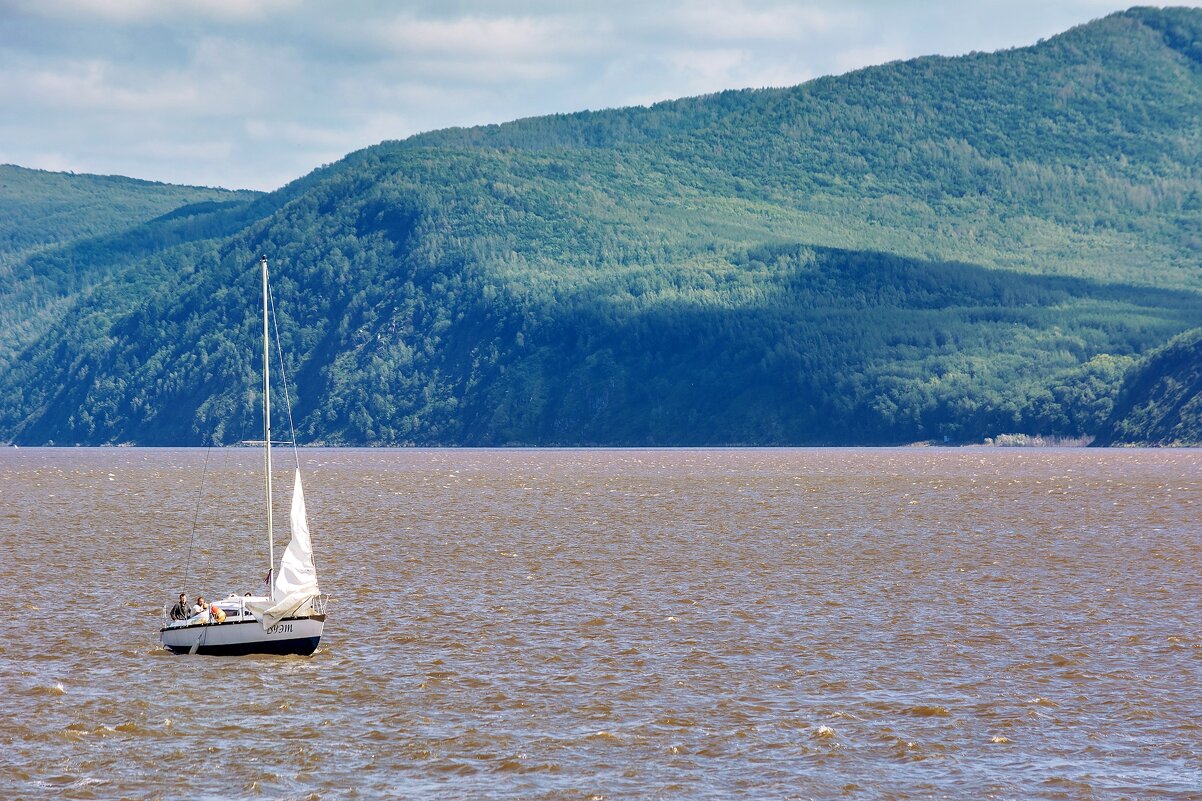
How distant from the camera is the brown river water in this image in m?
35.8

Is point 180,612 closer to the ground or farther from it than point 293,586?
closer to the ground

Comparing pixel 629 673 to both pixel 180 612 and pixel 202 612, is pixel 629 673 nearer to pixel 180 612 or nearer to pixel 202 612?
pixel 202 612

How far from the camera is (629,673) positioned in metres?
47.0

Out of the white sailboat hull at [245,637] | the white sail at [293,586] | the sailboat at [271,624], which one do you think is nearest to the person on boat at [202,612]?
the sailboat at [271,624]

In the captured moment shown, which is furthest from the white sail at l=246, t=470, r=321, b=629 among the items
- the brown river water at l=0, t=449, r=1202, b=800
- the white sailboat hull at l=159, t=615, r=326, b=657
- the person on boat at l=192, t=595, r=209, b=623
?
the brown river water at l=0, t=449, r=1202, b=800

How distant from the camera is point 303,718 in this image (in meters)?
41.5

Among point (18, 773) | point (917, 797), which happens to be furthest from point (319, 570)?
point (917, 797)

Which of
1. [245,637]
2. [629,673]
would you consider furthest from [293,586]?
[629,673]

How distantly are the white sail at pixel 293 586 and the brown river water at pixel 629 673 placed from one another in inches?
62.2

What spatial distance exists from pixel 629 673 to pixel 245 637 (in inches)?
465

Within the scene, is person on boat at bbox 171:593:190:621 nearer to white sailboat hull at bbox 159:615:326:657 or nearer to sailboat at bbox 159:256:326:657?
sailboat at bbox 159:256:326:657

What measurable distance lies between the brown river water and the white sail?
62.2 inches

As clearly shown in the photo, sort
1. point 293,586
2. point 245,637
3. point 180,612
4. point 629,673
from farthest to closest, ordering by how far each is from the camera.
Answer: point 180,612 < point 293,586 < point 245,637 < point 629,673

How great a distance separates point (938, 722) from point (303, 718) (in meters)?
15.1
